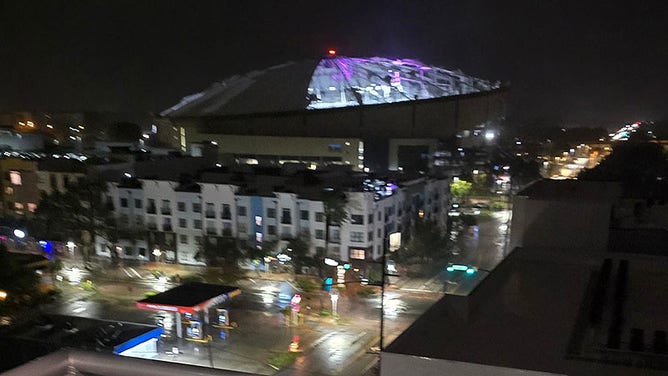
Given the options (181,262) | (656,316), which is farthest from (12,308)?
(656,316)

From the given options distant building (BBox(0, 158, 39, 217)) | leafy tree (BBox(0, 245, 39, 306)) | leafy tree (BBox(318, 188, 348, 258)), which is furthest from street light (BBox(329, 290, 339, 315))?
distant building (BBox(0, 158, 39, 217))

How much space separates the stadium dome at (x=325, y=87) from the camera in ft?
63.7

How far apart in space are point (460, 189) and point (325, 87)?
8.33 metres

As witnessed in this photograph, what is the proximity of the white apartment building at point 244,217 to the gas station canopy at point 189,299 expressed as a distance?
168 cm

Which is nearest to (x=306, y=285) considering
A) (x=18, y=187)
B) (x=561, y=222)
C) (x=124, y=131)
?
(x=561, y=222)

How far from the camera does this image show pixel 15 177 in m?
11.1

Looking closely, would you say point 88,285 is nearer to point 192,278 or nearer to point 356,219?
point 192,278

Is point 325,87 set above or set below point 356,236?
above

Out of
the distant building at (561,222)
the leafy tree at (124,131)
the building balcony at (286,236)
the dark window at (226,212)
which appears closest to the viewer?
the distant building at (561,222)

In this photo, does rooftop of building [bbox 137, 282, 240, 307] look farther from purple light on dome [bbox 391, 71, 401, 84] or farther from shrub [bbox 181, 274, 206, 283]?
purple light on dome [bbox 391, 71, 401, 84]

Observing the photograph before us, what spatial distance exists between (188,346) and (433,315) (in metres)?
4.80

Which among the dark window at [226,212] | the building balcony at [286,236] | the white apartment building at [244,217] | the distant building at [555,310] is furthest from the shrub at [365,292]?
the distant building at [555,310]

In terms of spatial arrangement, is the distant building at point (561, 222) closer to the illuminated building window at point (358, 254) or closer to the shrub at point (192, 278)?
the illuminated building window at point (358, 254)

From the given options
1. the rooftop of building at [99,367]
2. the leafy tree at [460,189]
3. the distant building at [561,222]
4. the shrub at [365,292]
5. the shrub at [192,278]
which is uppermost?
the rooftop of building at [99,367]
